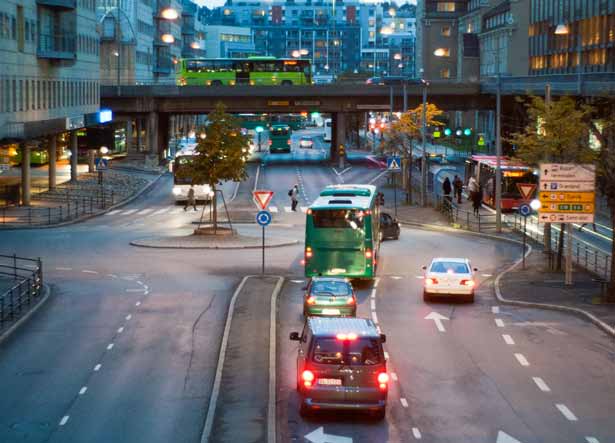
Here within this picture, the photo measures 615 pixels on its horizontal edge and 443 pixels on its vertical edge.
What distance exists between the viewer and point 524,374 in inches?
1051

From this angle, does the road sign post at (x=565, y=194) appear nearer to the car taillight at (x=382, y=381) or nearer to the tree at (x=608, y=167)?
the tree at (x=608, y=167)

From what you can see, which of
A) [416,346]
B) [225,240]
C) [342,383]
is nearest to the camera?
[342,383]

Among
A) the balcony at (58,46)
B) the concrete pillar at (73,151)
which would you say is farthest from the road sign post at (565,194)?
the concrete pillar at (73,151)

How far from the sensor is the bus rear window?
132 feet

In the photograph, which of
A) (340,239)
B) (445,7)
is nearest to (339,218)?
(340,239)

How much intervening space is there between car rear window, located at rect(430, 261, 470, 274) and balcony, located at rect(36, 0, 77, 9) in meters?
44.2

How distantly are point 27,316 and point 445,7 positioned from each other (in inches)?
5929

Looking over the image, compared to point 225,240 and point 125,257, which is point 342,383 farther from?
point 225,240

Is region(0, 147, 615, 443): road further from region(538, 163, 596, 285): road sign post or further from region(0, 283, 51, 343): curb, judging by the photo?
region(538, 163, 596, 285): road sign post

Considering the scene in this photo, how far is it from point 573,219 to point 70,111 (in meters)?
55.7

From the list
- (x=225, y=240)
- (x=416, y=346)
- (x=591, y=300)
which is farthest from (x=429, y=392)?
(x=225, y=240)

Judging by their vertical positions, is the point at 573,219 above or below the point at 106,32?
below

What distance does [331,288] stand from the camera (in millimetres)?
33625

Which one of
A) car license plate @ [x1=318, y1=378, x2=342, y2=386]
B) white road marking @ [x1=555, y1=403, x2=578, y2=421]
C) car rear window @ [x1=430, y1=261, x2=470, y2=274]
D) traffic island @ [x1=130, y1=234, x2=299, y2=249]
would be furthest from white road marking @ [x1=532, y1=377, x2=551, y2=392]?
traffic island @ [x1=130, y1=234, x2=299, y2=249]
